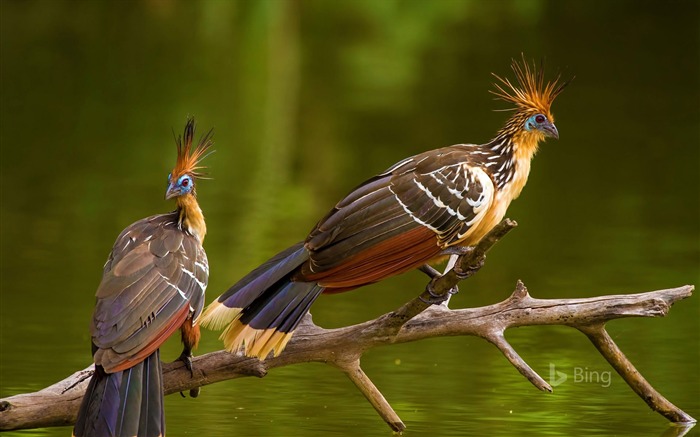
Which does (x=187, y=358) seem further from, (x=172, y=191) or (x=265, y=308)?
(x=172, y=191)

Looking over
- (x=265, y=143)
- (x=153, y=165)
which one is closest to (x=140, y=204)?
(x=153, y=165)

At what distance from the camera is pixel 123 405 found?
5465mm

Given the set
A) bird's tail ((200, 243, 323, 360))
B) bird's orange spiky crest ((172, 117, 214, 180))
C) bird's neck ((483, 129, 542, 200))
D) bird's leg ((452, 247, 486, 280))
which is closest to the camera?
bird's leg ((452, 247, 486, 280))

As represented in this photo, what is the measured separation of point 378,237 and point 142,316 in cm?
101

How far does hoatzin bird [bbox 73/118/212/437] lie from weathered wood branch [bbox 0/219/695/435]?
0.29m

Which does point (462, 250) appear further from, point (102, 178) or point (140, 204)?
point (102, 178)

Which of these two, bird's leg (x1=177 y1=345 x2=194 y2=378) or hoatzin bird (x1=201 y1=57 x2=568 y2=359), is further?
bird's leg (x1=177 y1=345 x2=194 y2=378)

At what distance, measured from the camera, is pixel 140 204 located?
12.2 metres

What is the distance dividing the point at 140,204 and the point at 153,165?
86.8 inches

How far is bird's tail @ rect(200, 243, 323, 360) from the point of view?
559 centimetres

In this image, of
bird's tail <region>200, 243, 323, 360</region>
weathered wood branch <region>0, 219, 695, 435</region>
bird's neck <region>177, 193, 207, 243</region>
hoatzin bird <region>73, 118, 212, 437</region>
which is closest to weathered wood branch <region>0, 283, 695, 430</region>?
weathered wood branch <region>0, 219, 695, 435</region>

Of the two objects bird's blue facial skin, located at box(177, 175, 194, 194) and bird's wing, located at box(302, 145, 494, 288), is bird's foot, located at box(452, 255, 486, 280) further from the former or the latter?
bird's blue facial skin, located at box(177, 175, 194, 194)

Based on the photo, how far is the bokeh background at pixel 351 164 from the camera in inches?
298

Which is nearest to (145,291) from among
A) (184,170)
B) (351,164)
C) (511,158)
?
(184,170)
